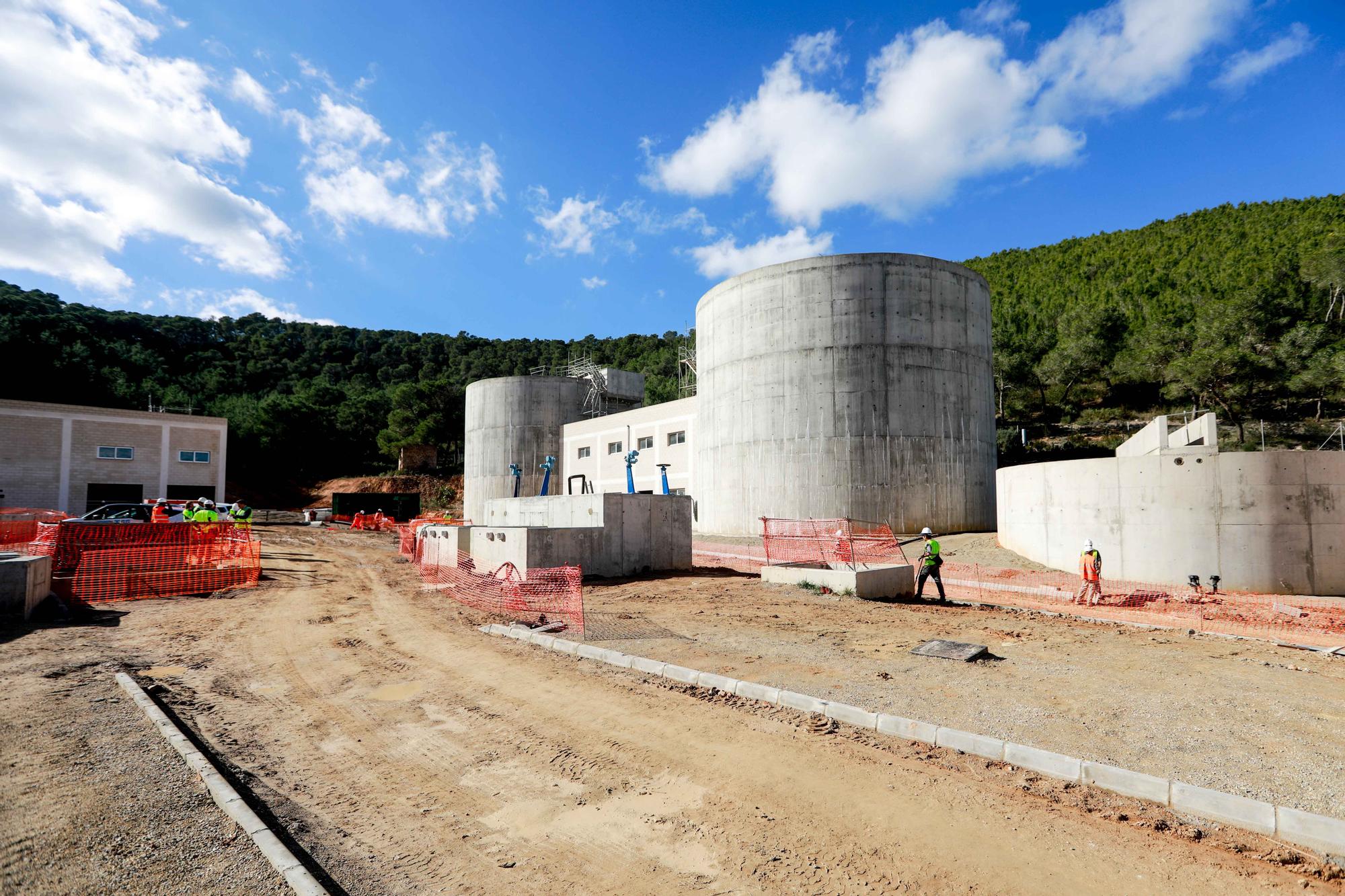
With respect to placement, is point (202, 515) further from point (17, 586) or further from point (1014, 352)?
point (1014, 352)

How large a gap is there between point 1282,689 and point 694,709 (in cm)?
709

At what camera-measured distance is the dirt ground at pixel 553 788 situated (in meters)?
4.26

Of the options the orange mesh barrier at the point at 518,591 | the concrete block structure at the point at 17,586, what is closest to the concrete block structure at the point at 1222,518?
the orange mesh barrier at the point at 518,591

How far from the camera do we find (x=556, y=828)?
487cm

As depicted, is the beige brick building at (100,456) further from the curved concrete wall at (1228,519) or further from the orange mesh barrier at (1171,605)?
the curved concrete wall at (1228,519)

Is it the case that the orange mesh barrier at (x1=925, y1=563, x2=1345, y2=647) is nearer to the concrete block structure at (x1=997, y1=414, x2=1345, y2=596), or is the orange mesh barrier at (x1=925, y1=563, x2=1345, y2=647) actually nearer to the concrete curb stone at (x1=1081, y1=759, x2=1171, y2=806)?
the concrete block structure at (x1=997, y1=414, x2=1345, y2=596)

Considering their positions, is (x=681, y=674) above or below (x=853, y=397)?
below

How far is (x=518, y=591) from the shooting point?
51.5 feet

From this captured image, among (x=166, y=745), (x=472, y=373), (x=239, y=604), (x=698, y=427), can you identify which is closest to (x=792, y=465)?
(x=698, y=427)

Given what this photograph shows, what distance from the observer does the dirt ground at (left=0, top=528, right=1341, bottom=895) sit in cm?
426

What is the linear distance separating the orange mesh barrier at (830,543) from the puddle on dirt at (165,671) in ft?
44.2

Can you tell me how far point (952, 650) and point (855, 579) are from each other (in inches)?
235

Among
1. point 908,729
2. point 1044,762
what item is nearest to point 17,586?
point 908,729

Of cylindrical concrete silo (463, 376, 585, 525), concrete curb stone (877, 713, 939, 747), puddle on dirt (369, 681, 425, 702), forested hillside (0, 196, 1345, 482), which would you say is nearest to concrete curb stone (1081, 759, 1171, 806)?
concrete curb stone (877, 713, 939, 747)
